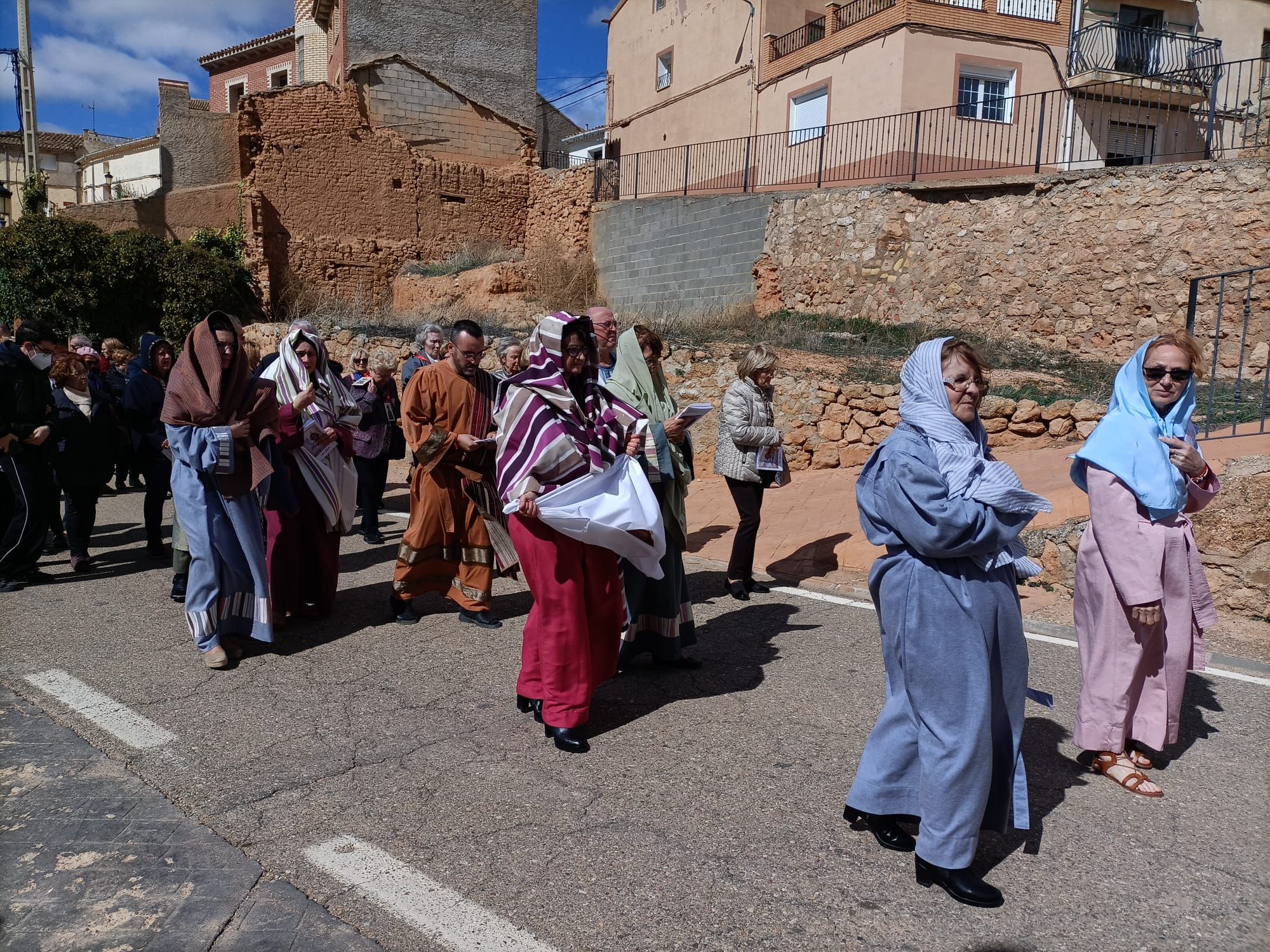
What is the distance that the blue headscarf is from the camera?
3.76 metres

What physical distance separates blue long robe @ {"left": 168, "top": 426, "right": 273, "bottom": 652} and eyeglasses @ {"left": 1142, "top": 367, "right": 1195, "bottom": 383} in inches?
180

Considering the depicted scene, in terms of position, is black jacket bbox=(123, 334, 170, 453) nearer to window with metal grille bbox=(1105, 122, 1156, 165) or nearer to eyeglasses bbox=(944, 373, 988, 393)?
eyeglasses bbox=(944, 373, 988, 393)

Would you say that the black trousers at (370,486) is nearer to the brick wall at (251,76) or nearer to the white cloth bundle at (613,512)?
the white cloth bundle at (613,512)

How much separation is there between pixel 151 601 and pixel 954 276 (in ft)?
45.3

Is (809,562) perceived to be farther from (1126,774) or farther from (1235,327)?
(1235,327)

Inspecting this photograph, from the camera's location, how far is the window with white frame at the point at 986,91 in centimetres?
2308

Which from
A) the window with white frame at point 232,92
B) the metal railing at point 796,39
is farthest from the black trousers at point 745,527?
the window with white frame at point 232,92

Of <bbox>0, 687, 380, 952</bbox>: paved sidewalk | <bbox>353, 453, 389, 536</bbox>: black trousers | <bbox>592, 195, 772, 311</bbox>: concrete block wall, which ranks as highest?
<bbox>592, 195, 772, 311</bbox>: concrete block wall

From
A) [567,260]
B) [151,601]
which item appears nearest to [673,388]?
[151,601]

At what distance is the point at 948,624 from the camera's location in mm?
3020

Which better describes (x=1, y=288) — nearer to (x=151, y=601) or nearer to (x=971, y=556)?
(x=151, y=601)

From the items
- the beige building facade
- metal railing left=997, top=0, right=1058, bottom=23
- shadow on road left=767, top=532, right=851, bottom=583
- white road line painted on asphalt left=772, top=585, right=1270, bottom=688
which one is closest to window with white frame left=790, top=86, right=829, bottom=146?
the beige building facade

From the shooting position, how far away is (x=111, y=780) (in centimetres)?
374

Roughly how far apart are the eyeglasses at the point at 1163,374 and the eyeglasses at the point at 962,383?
3.95 feet
